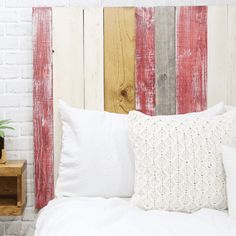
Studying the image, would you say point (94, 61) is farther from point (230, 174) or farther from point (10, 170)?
point (230, 174)

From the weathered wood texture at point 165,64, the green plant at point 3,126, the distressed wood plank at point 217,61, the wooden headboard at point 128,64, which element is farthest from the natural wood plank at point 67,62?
the distressed wood plank at point 217,61

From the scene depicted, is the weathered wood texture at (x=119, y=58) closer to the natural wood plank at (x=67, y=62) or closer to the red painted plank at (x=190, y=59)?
the natural wood plank at (x=67, y=62)

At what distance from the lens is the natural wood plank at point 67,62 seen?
2.26 metres

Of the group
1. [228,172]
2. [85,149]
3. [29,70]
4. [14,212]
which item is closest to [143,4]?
[29,70]

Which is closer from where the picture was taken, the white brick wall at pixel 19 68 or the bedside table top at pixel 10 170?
the bedside table top at pixel 10 170

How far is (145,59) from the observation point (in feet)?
7.48

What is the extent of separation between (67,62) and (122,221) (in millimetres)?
972

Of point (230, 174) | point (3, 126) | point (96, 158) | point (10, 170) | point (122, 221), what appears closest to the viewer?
point (122, 221)

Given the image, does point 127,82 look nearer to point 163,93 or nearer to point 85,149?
point 163,93

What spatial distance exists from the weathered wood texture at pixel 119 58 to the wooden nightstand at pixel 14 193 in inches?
20.7

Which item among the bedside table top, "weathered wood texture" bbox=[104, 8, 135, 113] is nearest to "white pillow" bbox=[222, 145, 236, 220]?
"weathered wood texture" bbox=[104, 8, 135, 113]

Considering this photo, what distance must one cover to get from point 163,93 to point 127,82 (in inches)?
7.5

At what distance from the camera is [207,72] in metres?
2.29

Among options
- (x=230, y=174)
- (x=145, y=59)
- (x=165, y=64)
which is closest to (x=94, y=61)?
(x=145, y=59)
